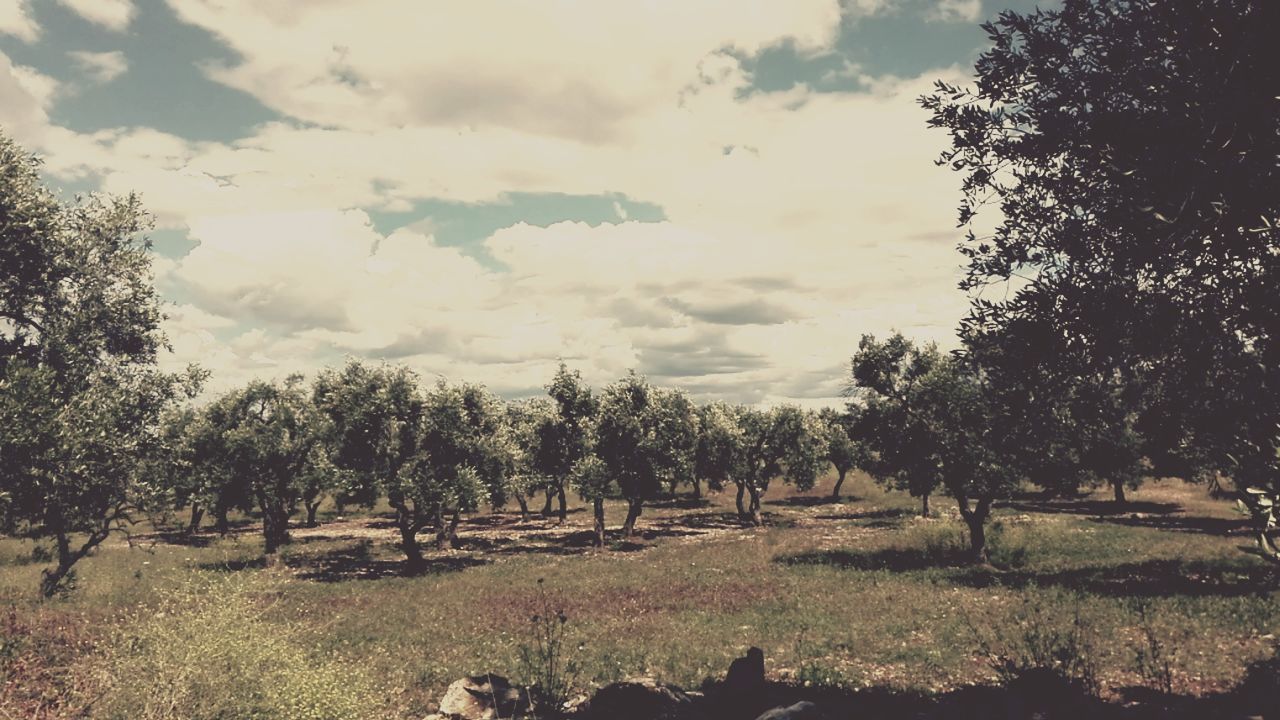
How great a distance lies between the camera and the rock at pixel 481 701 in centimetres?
1301

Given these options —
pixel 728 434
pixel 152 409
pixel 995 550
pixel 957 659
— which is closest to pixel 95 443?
pixel 152 409

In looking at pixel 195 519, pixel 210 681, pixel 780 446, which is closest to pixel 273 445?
pixel 195 519

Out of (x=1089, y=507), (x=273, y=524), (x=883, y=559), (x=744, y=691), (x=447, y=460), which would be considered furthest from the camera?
(x=1089, y=507)

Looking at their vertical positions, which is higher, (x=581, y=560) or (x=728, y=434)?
(x=728, y=434)

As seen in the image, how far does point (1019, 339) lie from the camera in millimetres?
10523

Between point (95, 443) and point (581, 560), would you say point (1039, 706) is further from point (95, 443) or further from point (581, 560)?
point (581, 560)

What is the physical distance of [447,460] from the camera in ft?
126

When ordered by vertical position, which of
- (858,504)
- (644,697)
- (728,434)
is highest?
(728,434)

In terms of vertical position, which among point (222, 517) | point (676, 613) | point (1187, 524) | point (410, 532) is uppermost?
point (410, 532)

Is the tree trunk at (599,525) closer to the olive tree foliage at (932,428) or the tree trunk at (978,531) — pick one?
the olive tree foliage at (932,428)

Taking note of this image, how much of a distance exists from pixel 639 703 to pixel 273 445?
4011 centimetres

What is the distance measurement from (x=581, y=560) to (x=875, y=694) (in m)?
29.0

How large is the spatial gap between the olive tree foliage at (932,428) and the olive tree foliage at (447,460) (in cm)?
2341

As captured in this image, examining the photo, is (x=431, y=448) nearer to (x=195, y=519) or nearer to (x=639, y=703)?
(x=639, y=703)
